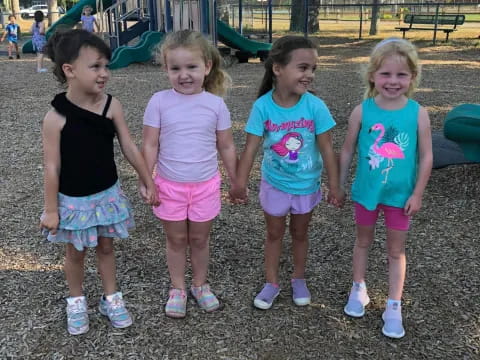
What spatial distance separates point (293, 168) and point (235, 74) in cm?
926

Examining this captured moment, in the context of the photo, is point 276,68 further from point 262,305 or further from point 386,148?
point 262,305

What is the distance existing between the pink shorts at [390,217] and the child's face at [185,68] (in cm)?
103

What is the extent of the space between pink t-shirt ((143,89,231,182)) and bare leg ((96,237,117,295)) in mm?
458

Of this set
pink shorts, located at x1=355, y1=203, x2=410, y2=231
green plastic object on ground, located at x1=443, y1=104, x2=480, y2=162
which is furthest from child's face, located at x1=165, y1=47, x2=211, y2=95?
green plastic object on ground, located at x1=443, y1=104, x2=480, y2=162

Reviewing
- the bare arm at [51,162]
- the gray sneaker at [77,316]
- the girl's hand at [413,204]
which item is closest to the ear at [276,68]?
the girl's hand at [413,204]

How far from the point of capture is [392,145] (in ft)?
8.16

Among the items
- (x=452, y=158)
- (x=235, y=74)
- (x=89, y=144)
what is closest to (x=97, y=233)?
(x=89, y=144)

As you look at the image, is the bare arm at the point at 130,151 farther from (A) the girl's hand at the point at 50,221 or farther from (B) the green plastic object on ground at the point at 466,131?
(B) the green plastic object on ground at the point at 466,131

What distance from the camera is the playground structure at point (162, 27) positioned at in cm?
1203

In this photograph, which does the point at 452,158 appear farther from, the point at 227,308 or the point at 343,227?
the point at 227,308

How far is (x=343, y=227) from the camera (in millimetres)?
3939

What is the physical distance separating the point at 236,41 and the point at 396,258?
11.3 meters

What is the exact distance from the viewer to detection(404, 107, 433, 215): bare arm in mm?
2465

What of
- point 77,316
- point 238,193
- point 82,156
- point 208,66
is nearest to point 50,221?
point 82,156
